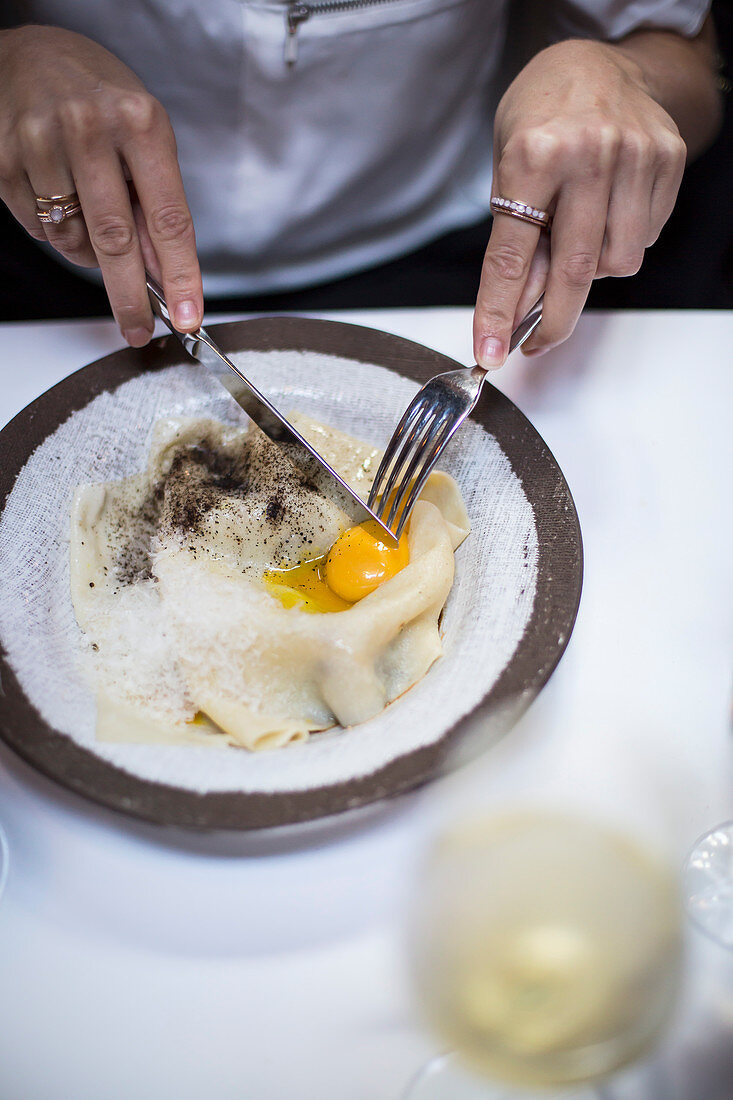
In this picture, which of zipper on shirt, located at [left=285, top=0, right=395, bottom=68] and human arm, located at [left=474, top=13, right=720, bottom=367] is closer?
human arm, located at [left=474, top=13, right=720, bottom=367]

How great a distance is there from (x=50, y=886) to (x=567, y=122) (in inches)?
50.8

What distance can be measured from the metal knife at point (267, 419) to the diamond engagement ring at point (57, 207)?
151mm

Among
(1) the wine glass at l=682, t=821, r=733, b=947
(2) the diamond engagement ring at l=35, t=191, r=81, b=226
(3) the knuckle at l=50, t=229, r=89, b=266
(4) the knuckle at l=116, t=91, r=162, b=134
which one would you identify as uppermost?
(4) the knuckle at l=116, t=91, r=162, b=134

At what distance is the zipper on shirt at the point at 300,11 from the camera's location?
1.49 m

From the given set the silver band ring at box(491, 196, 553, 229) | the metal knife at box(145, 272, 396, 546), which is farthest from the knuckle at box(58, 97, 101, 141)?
the silver band ring at box(491, 196, 553, 229)

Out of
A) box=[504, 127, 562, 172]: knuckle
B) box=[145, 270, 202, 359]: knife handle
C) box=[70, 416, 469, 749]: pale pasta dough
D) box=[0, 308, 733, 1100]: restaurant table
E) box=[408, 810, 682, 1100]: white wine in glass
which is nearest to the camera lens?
box=[408, 810, 682, 1100]: white wine in glass

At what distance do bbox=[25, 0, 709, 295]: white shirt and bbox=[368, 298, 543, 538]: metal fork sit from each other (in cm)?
77

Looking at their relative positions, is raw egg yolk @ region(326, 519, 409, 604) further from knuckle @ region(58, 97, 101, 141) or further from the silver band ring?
knuckle @ region(58, 97, 101, 141)

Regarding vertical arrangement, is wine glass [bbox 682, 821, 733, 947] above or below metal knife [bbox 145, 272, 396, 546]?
below

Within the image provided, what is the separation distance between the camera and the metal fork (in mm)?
1186

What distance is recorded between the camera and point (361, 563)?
1250mm

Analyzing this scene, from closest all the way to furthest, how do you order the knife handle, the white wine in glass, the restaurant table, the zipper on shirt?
1. the white wine in glass
2. the restaurant table
3. the knife handle
4. the zipper on shirt

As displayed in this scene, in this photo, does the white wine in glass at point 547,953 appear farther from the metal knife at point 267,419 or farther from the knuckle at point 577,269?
the knuckle at point 577,269

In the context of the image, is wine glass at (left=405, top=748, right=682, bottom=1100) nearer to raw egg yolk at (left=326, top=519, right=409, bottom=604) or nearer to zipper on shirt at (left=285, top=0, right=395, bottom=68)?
raw egg yolk at (left=326, top=519, right=409, bottom=604)
